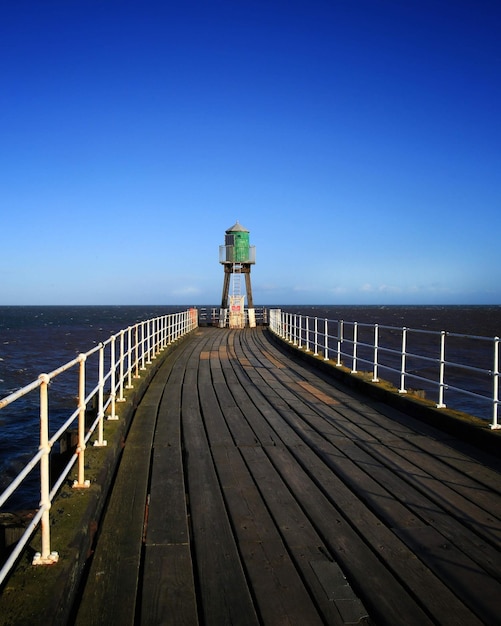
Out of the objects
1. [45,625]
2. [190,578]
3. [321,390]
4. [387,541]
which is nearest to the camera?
[45,625]

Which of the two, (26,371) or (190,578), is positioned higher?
(190,578)

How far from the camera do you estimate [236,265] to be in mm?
28094

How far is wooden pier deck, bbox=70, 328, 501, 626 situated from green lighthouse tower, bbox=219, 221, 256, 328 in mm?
20738

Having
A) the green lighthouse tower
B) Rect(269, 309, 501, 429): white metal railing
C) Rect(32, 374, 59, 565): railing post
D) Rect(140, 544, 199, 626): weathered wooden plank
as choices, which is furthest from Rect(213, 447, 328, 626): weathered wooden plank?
the green lighthouse tower

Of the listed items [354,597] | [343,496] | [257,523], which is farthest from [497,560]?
[257,523]

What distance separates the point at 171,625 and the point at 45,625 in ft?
1.81

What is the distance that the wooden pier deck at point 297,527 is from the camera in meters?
2.58

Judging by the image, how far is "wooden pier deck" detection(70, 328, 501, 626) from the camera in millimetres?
2578

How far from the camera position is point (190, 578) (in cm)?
282

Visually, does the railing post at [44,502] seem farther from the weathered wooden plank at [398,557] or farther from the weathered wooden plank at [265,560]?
the weathered wooden plank at [398,557]

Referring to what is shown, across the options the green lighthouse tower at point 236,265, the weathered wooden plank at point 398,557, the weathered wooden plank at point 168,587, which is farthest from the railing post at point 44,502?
the green lighthouse tower at point 236,265

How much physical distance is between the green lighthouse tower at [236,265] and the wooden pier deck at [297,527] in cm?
2074

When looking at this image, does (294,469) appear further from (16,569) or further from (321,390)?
(321,390)

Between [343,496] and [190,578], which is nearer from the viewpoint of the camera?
[190,578]
